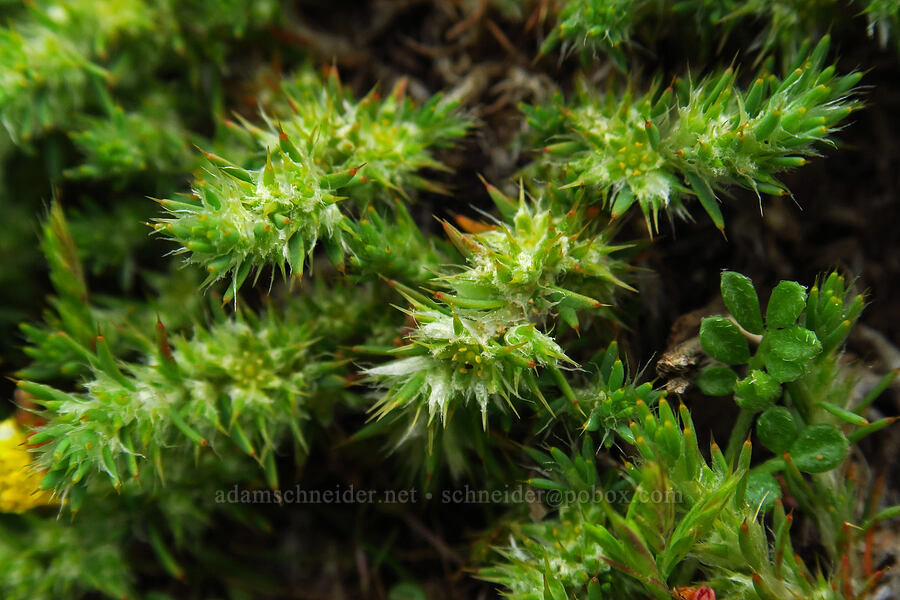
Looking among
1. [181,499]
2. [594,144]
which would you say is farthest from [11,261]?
[594,144]

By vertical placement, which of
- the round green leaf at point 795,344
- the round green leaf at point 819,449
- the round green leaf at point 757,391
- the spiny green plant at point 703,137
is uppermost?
the spiny green plant at point 703,137

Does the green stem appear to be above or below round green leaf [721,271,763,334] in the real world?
below

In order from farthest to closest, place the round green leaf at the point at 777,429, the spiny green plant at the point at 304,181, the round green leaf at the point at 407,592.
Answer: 1. the round green leaf at the point at 407,592
2. the round green leaf at the point at 777,429
3. the spiny green plant at the point at 304,181

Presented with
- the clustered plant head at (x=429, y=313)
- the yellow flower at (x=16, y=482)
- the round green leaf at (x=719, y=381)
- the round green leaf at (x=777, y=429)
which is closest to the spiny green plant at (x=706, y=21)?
the clustered plant head at (x=429, y=313)

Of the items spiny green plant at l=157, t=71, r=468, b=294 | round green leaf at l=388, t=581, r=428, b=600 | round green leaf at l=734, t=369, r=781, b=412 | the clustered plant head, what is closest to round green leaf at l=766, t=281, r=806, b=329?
the clustered plant head

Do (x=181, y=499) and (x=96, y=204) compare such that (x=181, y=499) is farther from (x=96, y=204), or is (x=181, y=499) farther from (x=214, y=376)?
(x=96, y=204)

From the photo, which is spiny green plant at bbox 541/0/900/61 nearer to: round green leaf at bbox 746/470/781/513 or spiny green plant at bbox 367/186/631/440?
spiny green plant at bbox 367/186/631/440

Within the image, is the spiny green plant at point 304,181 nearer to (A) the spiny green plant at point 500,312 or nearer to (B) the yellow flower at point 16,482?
(A) the spiny green plant at point 500,312
